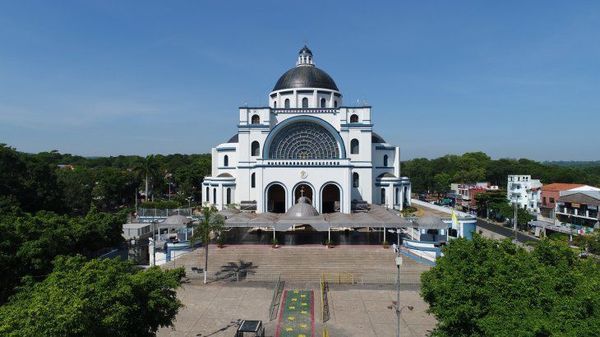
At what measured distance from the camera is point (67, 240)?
64.1 feet

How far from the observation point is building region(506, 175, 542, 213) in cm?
5272

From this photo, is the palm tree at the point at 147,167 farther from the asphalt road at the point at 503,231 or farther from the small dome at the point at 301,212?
the asphalt road at the point at 503,231

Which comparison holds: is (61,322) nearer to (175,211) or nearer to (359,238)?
(359,238)

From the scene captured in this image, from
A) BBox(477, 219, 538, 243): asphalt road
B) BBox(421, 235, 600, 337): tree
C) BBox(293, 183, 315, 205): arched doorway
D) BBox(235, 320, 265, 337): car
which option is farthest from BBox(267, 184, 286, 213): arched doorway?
BBox(421, 235, 600, 337): tree

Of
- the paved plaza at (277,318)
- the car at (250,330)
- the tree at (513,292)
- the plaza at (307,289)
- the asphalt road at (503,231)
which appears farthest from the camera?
the asphalt road at (503,231)

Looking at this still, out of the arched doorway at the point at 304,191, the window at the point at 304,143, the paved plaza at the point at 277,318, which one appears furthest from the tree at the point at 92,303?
the window at the point at 304,143

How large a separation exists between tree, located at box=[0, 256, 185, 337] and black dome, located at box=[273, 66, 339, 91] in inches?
1301

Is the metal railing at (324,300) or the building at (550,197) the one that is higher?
the building at (550,197)

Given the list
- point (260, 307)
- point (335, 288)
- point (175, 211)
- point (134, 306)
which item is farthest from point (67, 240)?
point (175, 211)

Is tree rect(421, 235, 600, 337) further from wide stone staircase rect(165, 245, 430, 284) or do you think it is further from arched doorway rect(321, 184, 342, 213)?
arched doorway rect(321, 184, 342, 213)

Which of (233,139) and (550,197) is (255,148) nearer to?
(233,139)

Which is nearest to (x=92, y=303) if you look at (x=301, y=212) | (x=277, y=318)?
(x=277, y=318)

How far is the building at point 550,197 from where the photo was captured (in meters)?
48.3

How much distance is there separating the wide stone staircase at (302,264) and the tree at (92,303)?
1125 centimetres
